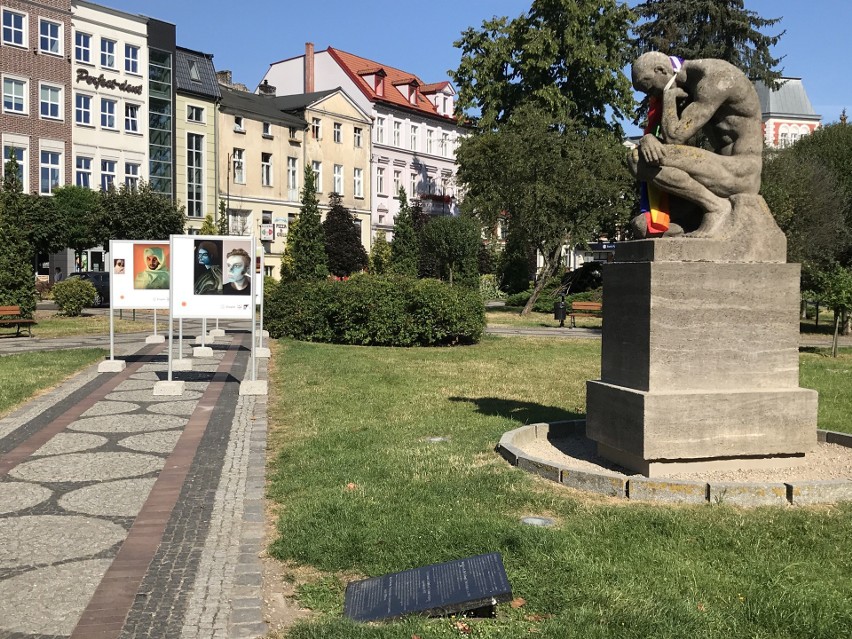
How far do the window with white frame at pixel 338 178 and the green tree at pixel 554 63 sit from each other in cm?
1789

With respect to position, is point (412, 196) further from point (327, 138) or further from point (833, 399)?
point (833, 399)

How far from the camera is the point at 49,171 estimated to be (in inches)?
1806

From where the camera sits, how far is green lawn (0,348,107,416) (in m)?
12.2

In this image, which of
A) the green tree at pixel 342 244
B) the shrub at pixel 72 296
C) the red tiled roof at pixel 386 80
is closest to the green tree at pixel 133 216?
the shrub at pixel 72 296

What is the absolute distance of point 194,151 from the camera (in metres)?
51.5

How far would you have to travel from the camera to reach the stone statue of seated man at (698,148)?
7.39m

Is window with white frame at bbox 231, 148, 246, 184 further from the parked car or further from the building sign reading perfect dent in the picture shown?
the parked car

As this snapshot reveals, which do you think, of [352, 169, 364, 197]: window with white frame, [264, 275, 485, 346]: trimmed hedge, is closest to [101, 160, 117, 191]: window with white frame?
[352, 169, 364, 197]: window with white frame

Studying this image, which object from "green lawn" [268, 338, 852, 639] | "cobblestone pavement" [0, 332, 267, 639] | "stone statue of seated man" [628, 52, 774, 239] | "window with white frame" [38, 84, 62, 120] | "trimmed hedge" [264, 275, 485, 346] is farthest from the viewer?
"window with white frame" [38, 84, 62, 120]

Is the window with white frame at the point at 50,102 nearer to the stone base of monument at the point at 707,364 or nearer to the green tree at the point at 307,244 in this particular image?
the green tree at the point at 307,244

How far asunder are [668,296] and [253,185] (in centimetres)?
4943

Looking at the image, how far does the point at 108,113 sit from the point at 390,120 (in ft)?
74.0

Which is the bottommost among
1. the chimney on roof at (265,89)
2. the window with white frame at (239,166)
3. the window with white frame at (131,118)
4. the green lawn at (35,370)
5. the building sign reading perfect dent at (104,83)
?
the green lawn at (35,370)

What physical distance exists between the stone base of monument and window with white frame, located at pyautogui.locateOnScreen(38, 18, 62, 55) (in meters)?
45.9
